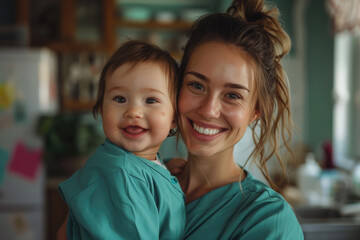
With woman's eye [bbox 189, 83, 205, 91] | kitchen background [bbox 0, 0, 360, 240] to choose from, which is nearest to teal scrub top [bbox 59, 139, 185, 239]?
woman's eye [bbox 189, 83, 205, 91]

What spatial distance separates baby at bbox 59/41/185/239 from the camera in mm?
851

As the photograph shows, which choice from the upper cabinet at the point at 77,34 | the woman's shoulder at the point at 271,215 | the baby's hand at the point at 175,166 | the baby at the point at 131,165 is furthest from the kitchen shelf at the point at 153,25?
the woman's shoulder at the point at 271,215

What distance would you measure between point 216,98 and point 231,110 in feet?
0.16

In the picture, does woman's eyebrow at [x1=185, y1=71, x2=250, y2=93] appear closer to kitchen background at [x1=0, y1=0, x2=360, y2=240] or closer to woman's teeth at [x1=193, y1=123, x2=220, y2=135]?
woman's teeth at [x1=193, y1=123, x2=220, y2=135]

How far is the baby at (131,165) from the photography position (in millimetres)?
851

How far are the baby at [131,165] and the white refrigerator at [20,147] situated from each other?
7.48 feet

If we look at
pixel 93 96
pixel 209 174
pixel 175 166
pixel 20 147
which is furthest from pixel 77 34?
pixel 209 174

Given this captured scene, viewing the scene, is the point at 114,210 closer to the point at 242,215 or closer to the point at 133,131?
the point at 133,131

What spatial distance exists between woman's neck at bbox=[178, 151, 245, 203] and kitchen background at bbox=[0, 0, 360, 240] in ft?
3.40

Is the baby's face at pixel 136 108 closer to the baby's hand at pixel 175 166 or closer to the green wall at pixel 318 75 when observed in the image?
the baby's hand at pixel 175 166

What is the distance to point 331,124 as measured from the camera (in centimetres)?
409

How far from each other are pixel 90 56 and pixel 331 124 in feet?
8.41

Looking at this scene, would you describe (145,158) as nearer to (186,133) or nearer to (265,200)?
(186,133)

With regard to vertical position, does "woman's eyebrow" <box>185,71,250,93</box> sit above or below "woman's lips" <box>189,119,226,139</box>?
above
